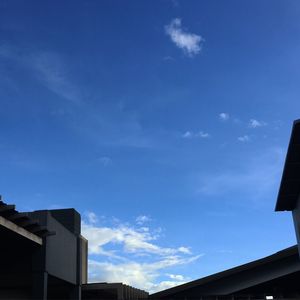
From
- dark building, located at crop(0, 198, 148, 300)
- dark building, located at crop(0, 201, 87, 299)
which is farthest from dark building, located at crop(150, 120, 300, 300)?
dark building, located at crop(0, 201, 87, 299)

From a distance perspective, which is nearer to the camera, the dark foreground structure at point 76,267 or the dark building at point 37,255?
the dark foreground structure at point 76,267

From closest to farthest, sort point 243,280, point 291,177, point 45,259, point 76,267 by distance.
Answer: point 291,177 → point 45,259 → point 76,267 → point 243,280

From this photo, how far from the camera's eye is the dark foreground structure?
20172 millimetres

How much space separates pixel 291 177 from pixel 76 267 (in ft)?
47.3

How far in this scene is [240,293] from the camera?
98.4 feet

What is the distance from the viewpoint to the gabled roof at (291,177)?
17328 mm

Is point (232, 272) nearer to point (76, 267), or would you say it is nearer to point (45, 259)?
point (76, 267)

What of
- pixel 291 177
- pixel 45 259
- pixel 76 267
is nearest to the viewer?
pixel 291 177

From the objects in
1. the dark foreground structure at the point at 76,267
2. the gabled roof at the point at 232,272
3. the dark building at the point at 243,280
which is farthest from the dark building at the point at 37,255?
the dark building at the point at 243,280

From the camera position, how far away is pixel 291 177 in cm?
1925

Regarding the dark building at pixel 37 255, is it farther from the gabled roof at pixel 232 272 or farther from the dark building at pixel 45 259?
the gabled roof at pixel 232 272

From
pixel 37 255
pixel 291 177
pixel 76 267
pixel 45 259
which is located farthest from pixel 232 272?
pixel 37 255

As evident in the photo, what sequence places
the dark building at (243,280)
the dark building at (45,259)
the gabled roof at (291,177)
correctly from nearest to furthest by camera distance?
the gabled roof at (291,177), the dark building at (45,259), the dark building at (243,280)

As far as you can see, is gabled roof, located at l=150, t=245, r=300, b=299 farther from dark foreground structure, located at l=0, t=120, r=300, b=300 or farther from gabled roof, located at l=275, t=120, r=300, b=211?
gabled roof, located at l=275, t=120, r=300, b=211
